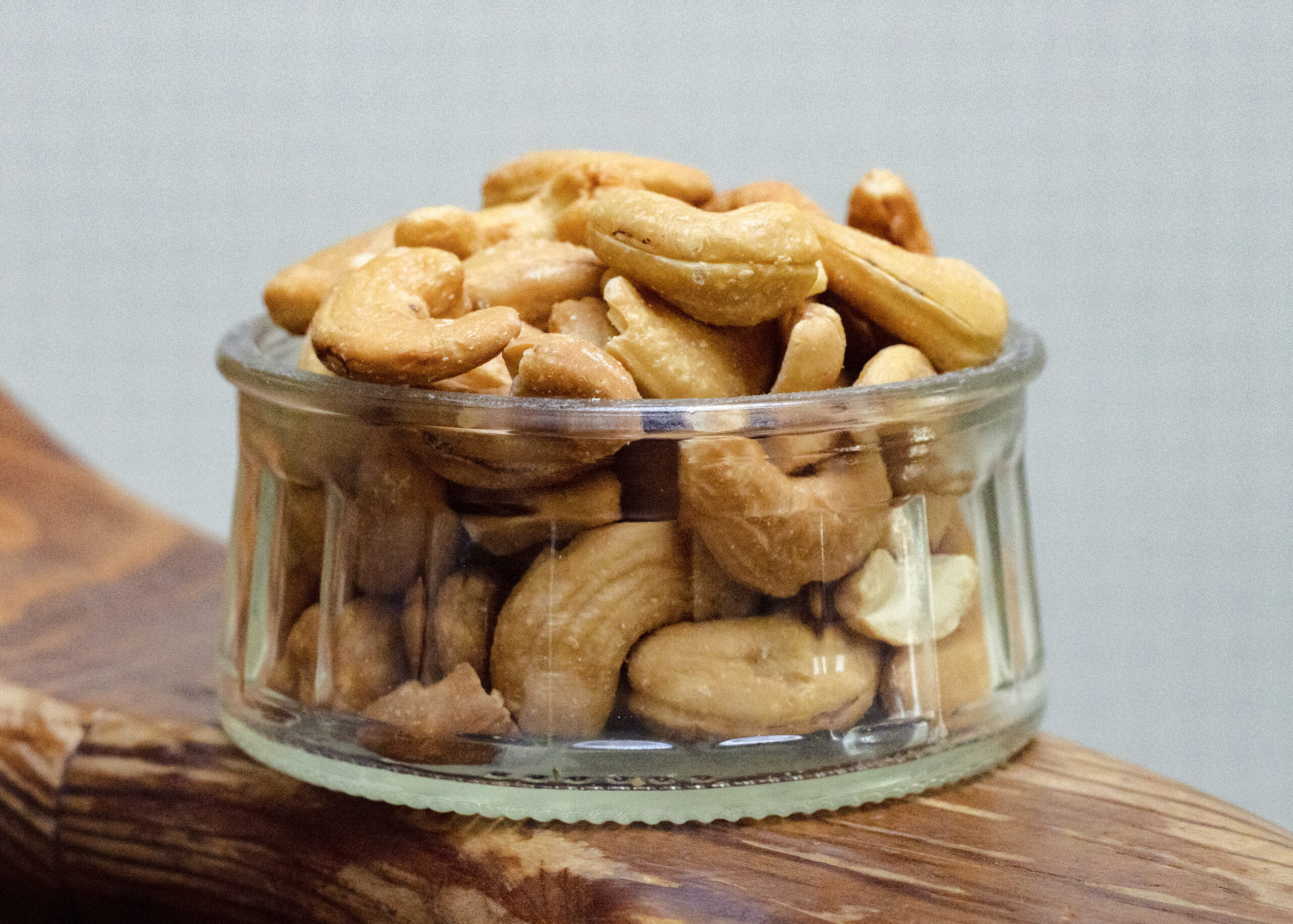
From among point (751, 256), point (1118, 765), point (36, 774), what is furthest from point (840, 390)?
point (36, 774)

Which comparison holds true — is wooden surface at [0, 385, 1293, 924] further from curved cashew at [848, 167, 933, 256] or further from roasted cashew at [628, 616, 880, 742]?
curved cashew at [848, 167, 933, 256]

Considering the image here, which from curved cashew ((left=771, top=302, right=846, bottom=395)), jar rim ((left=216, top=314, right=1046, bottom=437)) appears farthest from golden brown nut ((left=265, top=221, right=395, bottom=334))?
curved cashew ((left=771, top=302, right=846, bottom=395))

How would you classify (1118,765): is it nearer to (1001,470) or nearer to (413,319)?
(1001,470)

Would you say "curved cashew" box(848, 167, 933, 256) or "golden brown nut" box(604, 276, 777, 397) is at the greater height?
"curved cashew" box(848, 167, 933, 256)

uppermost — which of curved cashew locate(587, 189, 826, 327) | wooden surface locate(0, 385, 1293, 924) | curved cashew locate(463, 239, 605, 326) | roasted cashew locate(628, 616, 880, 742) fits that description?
curved cashew locate(587, 189, 826, 327)
